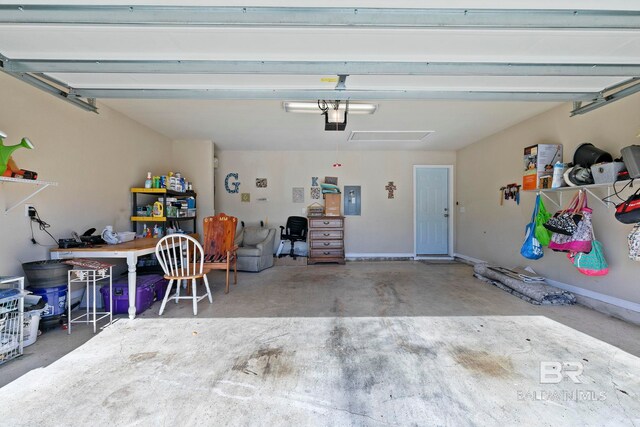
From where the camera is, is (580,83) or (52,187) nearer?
(580,83)

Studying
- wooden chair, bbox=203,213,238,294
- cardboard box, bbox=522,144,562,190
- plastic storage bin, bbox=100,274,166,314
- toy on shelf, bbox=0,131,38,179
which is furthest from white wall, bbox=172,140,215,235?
cardboard box, bbox=522,144,562,190

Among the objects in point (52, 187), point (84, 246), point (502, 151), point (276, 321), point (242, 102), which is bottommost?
point (276, 321)

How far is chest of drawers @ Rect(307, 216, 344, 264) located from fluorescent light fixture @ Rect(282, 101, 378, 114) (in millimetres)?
2722

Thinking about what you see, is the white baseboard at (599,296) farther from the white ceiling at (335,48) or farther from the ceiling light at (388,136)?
the ceiling light at (388,136)

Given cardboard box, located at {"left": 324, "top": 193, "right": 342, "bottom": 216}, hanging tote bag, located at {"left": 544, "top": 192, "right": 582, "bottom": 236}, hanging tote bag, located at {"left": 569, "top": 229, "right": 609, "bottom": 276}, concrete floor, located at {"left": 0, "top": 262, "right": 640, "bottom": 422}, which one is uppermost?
cardboard box, located at {"left": 324, "top": 193, "right": 342, "bottom": 216}

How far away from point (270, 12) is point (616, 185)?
389 centimetres

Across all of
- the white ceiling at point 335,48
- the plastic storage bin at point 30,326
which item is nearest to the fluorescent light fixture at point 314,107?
the white ceiling at point 335,48

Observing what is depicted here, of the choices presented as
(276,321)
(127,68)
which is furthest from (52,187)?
(276,321)

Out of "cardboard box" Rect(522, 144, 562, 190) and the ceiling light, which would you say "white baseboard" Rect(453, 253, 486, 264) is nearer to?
"cardboard box" Rect(522, 144, 562, 190)

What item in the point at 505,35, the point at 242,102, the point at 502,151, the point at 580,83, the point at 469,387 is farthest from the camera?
the point at 502,151

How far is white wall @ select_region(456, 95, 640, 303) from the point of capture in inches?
117

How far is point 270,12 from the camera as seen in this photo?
1.68 meters

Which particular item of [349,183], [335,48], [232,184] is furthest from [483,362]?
[232,184]

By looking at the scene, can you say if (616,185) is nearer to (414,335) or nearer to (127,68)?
(414,335)
